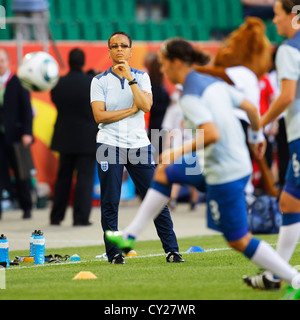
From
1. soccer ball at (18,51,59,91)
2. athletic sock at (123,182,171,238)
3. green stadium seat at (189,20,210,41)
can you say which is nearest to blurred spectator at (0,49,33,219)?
soccer ball at (18,51,59,91)

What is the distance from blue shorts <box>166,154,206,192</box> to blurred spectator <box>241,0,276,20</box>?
51.6ft

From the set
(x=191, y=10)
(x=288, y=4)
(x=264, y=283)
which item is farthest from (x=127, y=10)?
(x=264, y=283)

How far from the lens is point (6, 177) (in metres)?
12.5

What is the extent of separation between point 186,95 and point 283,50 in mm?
898

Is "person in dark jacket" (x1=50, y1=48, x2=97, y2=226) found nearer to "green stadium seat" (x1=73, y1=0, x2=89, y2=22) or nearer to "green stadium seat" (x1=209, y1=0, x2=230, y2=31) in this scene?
"green stadium seat" (x1=73, y1=0, x2=89, y2=22)

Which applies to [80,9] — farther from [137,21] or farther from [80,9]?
[137,21]

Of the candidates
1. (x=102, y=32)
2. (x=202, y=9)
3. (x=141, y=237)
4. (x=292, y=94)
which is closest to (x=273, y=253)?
(x=292, y=94)

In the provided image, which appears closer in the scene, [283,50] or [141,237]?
[283,50]

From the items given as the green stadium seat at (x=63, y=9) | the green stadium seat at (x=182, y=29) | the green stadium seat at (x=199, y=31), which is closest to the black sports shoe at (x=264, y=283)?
the green stadium seat at (x=63, y=9)

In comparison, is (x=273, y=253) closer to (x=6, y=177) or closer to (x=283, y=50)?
(x=283, y=50)

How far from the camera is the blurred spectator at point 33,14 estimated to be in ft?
49.3

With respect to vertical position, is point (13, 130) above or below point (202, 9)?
below

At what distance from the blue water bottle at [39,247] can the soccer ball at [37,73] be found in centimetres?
394
